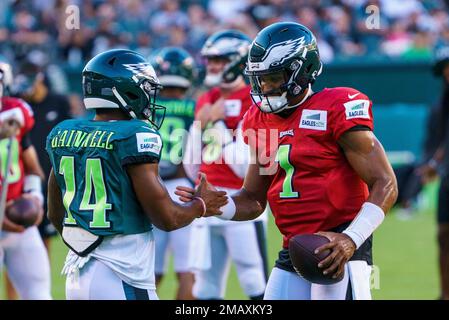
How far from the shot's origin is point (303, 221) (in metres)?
4.71

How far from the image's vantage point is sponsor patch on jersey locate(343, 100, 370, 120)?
449 centimetres

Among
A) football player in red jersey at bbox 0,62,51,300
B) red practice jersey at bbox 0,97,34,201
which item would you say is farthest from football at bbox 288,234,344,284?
red practice jersey at bbox 0,97,34,201

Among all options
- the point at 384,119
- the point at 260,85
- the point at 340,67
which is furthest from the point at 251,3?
the point at 260,85

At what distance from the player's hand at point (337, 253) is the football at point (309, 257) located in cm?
2

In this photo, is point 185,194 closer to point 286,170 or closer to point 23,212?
point 286,170

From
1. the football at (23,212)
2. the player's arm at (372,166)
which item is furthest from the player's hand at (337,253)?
the football at (23,212)

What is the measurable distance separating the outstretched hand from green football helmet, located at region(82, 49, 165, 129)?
40cm

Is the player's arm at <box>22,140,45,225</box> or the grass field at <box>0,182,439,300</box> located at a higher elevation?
the player's arm at <box>22,140,45,225</box>

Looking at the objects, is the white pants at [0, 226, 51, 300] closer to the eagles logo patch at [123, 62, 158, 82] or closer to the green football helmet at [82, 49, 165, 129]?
the green football helmet at [82, 49, 165, 129]

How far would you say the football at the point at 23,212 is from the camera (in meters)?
6.20

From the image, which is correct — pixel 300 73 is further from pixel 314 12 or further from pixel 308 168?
pixel 314 12

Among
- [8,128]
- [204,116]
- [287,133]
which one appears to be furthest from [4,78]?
[287,133]

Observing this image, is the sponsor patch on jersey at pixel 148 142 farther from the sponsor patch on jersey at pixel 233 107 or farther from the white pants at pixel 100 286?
the sponsor patch on jersey at pixel 233 107

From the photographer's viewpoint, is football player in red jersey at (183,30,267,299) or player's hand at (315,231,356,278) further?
football player in red jersey at (183,30,267,299)
